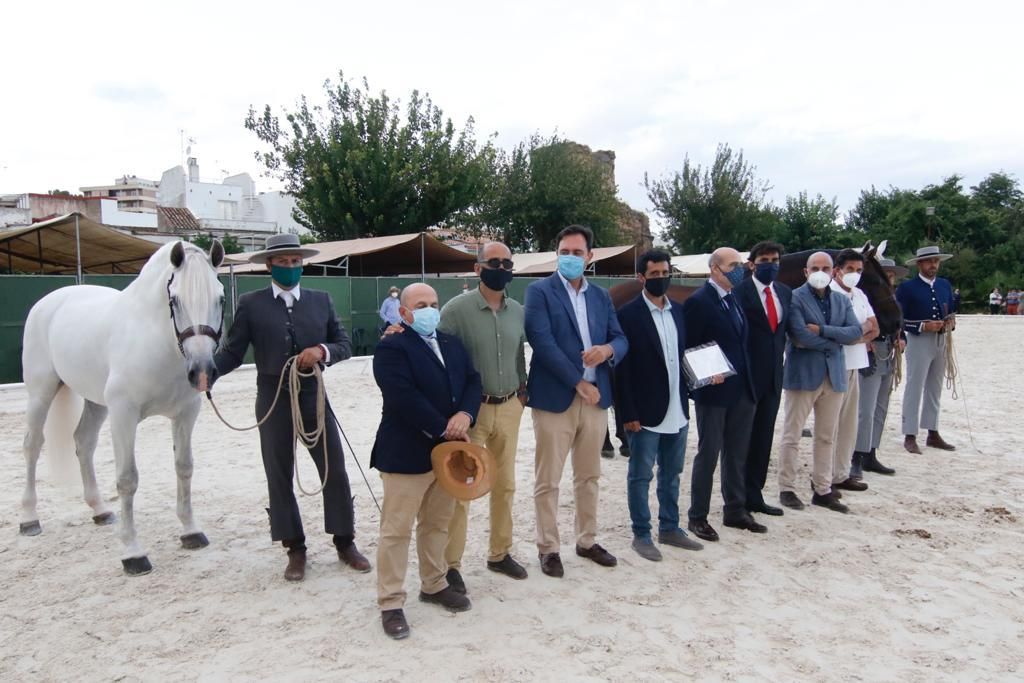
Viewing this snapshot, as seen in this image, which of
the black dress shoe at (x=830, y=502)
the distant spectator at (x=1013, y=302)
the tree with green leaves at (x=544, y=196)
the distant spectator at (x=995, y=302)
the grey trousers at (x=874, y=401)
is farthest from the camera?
the tree with green leaves at (x=544, y=196)

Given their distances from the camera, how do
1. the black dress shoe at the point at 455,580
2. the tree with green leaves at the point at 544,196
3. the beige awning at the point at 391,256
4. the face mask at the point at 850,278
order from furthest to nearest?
the tree with green leaves at the point at 544,196 → the beige awning at the point at 391,256 → the face mask at the point at 850,278 → the black dress shoe at the point at 455,580

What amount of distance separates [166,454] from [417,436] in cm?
476

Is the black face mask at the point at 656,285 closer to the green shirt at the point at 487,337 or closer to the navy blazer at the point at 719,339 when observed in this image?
the navy blazer at the point at 719,339

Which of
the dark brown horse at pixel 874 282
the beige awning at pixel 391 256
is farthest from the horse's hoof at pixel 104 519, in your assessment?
the beige awning at pixel 391 256

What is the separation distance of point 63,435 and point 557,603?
13.1ft

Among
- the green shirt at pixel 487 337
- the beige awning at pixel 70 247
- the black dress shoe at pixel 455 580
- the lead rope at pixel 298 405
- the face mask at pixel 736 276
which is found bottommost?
the black dress shoe at pixel 455 580

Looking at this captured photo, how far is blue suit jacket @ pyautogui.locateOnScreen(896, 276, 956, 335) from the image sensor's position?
688 cm

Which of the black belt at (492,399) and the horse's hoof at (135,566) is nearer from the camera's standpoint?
the black belt at (492,399)

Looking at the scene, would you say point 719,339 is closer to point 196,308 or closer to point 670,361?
point 670,361

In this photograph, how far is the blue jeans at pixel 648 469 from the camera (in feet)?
14.1

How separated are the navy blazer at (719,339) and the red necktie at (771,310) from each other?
0.39m

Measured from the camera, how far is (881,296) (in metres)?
5.86

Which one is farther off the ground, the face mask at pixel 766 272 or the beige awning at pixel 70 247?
the beige awning at pixel 70 247

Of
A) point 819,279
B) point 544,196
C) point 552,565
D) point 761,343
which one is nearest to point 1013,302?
point 544,196
